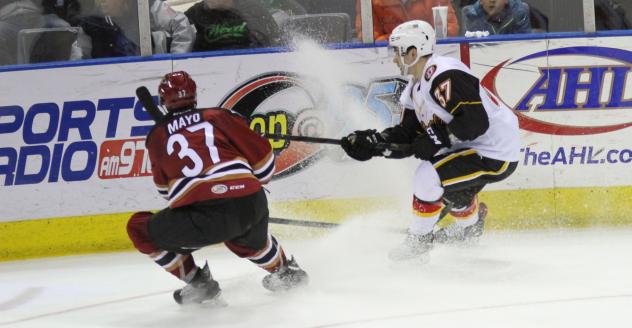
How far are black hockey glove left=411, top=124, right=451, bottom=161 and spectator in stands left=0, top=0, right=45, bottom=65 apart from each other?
2.07 m

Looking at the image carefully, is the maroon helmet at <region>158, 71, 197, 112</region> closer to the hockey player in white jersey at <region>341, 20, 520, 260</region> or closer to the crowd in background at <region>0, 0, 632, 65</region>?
the hockey player in white jersey at <region>341, 20, 520, 260</region>

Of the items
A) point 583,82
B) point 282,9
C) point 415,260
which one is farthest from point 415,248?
point 282,9

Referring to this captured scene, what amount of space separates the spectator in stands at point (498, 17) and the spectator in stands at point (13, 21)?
83.7 inches

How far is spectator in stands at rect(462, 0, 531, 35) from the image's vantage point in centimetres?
513

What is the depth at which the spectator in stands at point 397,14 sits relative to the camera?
5133 millimetres

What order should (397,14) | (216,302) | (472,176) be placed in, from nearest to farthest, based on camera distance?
1. (216,302)
2. (472,176)
3. (397,14)

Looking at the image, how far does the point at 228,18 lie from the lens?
17.0 feet

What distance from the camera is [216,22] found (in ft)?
16.9

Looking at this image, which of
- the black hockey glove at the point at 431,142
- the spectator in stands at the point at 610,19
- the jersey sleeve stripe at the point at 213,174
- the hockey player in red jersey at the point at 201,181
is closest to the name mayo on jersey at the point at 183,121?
the hockey player in red jersey at the point at 201,181

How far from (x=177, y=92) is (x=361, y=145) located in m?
0.93

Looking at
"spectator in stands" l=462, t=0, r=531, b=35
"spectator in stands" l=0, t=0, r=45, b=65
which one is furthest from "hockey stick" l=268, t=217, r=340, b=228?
"spectator in stands" l=0, t=0, r=45, b=65

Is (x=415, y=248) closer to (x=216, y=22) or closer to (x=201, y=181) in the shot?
(x=201, y=181)

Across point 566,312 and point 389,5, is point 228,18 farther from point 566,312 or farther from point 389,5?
point 566,312

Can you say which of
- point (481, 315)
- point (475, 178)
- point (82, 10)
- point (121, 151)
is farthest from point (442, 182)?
point (82, 10)
